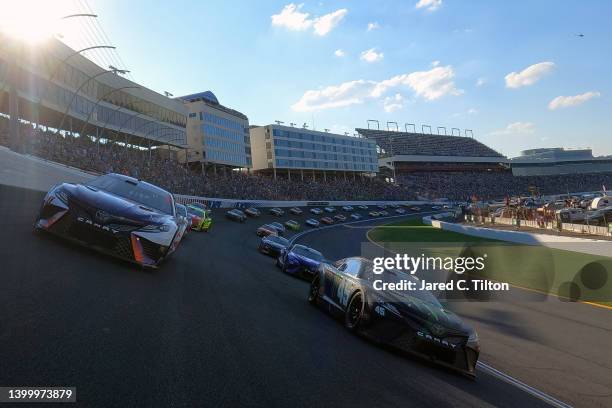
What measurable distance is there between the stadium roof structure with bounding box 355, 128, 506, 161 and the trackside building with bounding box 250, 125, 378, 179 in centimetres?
1694

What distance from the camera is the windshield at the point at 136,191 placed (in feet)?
29.2

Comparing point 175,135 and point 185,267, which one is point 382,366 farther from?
point 175,135

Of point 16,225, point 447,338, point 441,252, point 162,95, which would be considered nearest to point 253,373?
point 447,338

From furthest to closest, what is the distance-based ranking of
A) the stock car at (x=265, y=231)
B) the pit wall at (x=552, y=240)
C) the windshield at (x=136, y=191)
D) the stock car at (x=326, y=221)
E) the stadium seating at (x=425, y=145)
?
1. the stadium seating at (x=425, y=145)
2. the stock car at (x=326, y=221)
3. the stock car at (x=265, y=231)
4. the pit wall at (x=552, y=240)
5. the windshield at (x=136, y=191)

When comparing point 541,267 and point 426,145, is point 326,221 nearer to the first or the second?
point 541,267

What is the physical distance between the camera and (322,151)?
384ft

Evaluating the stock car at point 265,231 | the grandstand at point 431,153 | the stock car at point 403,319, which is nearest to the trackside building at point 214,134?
the stock car at point 265,231

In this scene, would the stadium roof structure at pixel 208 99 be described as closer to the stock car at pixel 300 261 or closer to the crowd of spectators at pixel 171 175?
the crowd of spectators at pixel 171 175

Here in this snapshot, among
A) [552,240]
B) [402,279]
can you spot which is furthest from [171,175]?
[402,279]

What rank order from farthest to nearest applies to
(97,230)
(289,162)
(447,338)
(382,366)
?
(289,162), (97,230), (447,338), (382,366)

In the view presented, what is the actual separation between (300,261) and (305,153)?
98438 millimetres

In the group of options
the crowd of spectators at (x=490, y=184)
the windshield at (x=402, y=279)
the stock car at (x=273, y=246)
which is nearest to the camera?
the windshield at (x=402, y=279)

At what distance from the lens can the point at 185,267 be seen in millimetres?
10805

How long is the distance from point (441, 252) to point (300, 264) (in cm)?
1481
